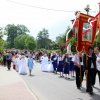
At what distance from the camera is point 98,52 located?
13.8 meters

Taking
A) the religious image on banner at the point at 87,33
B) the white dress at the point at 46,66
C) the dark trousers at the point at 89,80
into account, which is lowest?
the dark trousers at the point at 89,80

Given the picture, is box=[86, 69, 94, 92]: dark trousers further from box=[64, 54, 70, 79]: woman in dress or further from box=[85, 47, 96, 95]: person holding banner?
box=[64, 54, 70, 79]: woman in dress

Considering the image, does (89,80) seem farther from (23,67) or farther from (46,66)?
(46,66)

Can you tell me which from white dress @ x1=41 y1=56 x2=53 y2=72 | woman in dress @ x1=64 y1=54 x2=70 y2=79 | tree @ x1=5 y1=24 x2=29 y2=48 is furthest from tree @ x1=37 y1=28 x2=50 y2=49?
woman in dress @ x1=64 y1=54 x2=70 y2=79

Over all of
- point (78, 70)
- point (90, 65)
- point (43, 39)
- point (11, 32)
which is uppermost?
point (11, 32)

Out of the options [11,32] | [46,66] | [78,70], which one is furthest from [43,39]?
[78,70]

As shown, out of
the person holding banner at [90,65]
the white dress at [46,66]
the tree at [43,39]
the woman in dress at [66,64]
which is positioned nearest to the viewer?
the person holding banner at [90,65]

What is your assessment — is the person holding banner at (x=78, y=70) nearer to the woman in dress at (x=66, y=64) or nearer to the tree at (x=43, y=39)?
the woman in dress at (x=66, y=64)

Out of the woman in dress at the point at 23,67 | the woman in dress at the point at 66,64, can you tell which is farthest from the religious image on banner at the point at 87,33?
the woman in dress at the point at 23,67

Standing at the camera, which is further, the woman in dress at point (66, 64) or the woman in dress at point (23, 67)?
the woman in dress at point (23, 67)

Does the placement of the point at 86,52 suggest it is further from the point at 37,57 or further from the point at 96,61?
the point at 37,57

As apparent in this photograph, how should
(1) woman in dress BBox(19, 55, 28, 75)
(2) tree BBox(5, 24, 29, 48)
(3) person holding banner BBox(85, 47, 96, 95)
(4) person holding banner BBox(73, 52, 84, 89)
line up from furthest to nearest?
(2) tree BBox(5, 24, 29, 48) < (1) woman in dress BBox(19, 55, 28, 75) < (4) person holding banner BBox(73, 52, 84, 89) < (3) person holding banner BBox(85, 47, 96, 95)

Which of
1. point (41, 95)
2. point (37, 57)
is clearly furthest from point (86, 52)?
point (37, 57)

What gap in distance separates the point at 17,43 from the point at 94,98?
119m
